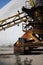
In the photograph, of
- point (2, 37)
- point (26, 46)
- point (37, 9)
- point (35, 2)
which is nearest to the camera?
point (26, 46)

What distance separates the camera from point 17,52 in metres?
23.6

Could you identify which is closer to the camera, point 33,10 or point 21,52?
point 21,52

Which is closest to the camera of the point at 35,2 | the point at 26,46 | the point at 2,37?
the point at 26,46

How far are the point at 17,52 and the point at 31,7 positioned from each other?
4.95 m

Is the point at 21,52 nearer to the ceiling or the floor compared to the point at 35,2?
nearer to the floor

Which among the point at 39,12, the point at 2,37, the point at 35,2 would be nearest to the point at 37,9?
the point at 39,12

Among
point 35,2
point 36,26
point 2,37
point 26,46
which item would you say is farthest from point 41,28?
point 2,37

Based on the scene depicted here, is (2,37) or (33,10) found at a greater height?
(33,10)

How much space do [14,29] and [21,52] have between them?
3923cm

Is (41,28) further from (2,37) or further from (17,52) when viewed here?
(2,37)

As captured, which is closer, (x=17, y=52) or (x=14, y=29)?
(x=17, y=52)

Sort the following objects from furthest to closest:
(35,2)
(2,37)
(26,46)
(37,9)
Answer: (2,37), (35,2), (37,9), (26,46)

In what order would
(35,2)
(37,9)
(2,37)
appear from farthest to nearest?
(2,37) < (35,2) < (37,9)

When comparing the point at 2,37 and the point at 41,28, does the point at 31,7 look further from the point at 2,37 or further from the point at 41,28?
the point at 2,37
